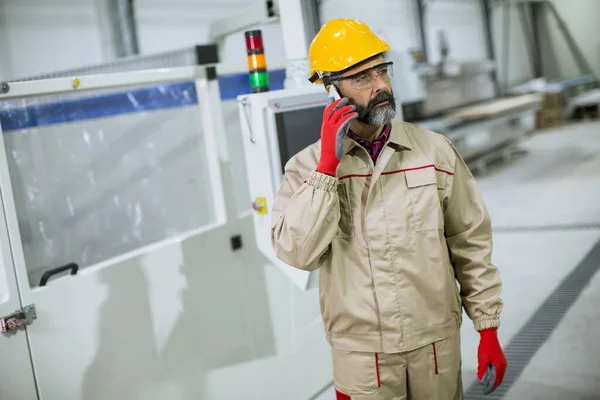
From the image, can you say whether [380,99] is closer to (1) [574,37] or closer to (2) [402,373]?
(2) [402,373]

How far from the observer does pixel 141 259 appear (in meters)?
2.38

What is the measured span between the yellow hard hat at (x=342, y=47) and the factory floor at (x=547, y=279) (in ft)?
6.16

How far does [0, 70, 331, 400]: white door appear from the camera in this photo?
2162mm

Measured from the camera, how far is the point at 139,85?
249 cm

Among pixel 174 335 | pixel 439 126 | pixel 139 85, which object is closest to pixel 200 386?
pixel 174 335

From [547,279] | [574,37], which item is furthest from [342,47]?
[574,37]

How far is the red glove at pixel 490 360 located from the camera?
1672 mm

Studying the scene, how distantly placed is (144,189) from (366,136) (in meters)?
1.35

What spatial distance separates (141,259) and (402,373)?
1194mm

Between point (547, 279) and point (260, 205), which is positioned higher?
point (260, 205)

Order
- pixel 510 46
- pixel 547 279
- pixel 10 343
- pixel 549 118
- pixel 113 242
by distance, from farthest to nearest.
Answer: pixel 510 46 < pixel 549 118 < pixel 547 279 < pixel 113 242 < pixel 10 343

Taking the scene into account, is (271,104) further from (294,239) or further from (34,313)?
(34,313)

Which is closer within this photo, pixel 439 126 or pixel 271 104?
pixel 271 104

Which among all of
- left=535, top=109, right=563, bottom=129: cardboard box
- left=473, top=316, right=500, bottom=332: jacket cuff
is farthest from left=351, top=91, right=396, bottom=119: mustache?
left=535, top=109, right=563, bottom=129: cardboard box
